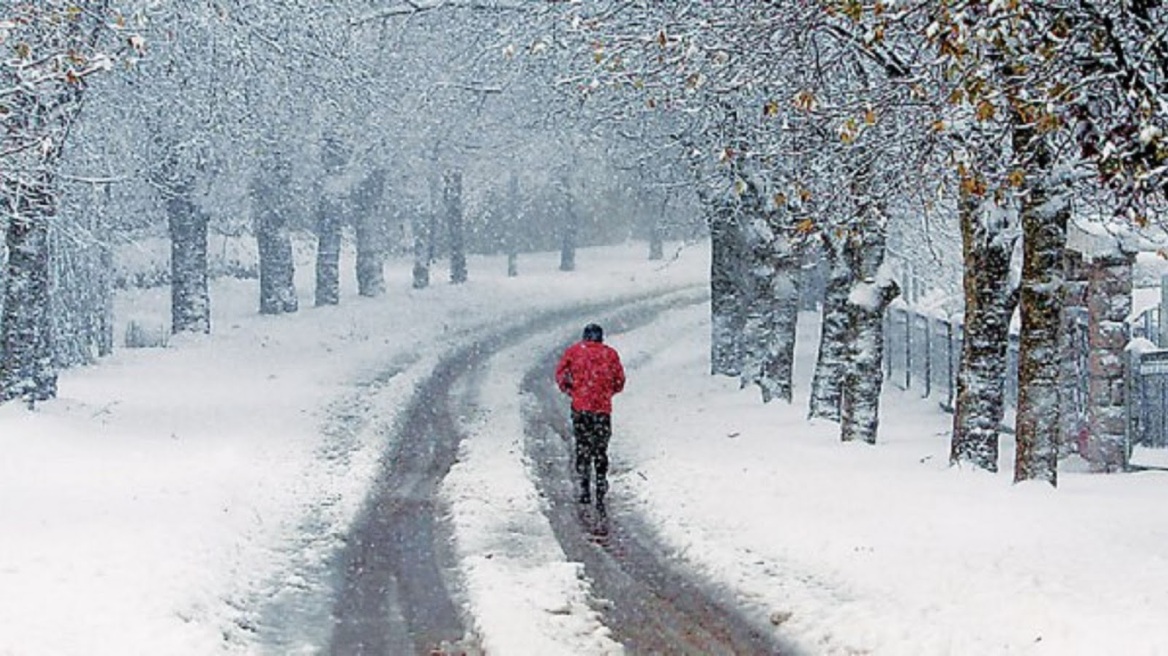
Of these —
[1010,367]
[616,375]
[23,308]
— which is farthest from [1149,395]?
[23,308]

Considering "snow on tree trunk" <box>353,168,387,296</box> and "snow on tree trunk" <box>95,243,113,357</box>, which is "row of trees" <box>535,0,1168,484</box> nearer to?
"snow on tree trunk" <box>95,243,113,357</box>

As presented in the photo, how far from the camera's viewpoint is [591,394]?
15.4 metres

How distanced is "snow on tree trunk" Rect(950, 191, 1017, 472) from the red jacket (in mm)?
3621

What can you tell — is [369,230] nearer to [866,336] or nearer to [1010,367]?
[1010,367]

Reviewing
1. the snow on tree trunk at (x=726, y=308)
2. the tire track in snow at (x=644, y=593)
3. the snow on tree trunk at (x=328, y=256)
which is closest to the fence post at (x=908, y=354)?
the snow on tree trunk at (x=726, y=308)

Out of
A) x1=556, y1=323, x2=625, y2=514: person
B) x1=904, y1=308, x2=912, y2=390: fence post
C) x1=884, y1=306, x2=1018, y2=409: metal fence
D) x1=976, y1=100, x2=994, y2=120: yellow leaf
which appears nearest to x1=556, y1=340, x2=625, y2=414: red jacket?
x1=556, y1=323, x2=625, y2=514: person

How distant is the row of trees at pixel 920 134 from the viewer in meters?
→ 8.93

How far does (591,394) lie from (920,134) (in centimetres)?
461

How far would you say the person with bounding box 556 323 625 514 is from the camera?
1536 cm

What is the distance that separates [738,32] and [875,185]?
2.33 meters

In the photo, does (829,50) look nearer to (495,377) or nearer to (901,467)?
(901,467)

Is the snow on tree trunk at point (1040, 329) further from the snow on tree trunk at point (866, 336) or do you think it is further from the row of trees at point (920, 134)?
the snow on tree trunk at point (866, 336)

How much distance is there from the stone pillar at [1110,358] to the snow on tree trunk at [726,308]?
10990 millimetres

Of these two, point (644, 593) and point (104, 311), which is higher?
point (104, 311)
